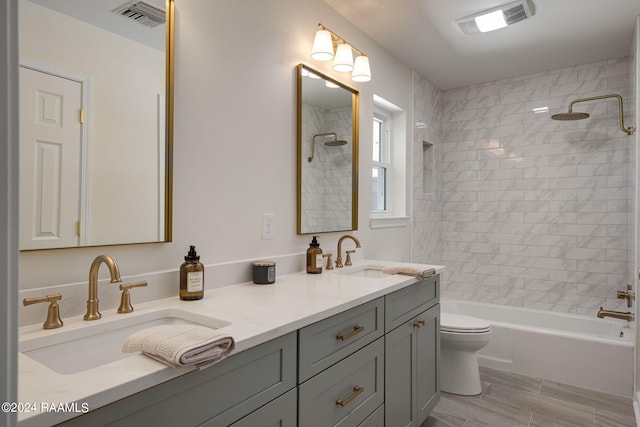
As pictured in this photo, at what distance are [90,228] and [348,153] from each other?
165 centimetres

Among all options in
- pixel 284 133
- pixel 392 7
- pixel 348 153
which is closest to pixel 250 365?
pixel 284 133

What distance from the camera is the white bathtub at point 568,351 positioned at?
8.91 ft

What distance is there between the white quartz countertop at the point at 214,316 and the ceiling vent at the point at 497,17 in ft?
5.27

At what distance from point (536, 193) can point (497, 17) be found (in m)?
1.76

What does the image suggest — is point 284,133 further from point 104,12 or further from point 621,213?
point 621,213

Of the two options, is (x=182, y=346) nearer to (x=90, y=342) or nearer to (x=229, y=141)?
(x=90, y=342)

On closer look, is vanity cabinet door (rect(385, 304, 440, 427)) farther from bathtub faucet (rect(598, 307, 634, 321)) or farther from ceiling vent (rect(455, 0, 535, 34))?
ceiling vent (rect(455, 0, 535, 34))

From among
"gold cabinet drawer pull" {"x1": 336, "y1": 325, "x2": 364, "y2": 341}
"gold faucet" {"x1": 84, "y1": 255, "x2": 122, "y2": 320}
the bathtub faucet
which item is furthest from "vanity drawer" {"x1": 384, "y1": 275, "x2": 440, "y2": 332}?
the bathtub faucet

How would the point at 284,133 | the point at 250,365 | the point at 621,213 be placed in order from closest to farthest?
1. the point at 250,365
2. the point at 284,133
3. the point at 621,213

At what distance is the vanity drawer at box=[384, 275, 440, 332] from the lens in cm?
175

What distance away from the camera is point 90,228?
4.01 ft

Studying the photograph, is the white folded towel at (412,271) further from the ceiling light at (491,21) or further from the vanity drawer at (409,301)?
the ceiling light at (491,21)

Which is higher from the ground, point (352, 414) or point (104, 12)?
point (104, 12)

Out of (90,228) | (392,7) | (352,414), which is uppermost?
(392,7)
